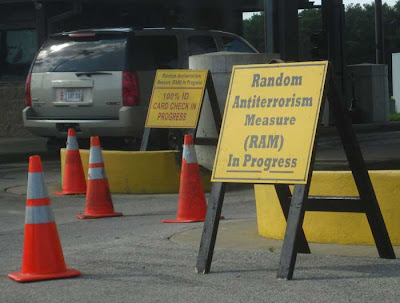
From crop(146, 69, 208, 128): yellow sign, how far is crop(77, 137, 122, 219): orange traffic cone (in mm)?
2723

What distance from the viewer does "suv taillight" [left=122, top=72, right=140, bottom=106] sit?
49.5ft

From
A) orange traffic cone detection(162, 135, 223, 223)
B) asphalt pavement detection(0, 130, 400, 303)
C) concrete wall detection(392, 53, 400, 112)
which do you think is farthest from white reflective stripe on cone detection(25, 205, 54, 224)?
concrete wall detection(392, 53, 400, 112)

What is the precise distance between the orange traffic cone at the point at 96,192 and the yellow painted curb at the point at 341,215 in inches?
94.0

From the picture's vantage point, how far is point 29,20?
26.1 meters

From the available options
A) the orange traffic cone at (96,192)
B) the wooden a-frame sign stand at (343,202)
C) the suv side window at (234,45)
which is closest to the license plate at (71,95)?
the suv side window at (234,45)

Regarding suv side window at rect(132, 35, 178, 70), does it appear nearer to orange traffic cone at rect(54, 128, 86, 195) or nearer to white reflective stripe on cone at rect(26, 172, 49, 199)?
orange traffic cone at rect(54, 128, 86, 195)

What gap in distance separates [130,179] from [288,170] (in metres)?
5.68

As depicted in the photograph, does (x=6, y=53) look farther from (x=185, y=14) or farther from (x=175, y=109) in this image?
(x=175, y=109)

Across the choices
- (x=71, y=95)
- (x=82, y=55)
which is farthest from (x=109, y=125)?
(x=82, y=55)

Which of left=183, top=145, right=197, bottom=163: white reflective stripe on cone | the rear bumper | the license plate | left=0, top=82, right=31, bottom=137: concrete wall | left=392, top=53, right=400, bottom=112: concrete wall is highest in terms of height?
the license plate

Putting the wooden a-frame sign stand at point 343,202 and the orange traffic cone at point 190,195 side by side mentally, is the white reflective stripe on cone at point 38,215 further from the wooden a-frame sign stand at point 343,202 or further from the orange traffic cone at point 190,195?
the orange traffic cone at point 190,195

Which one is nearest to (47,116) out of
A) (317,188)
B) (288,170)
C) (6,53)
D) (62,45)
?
(62,45)

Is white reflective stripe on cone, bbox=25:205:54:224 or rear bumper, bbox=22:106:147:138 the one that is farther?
rear bumper, bbox=22:106:147:138

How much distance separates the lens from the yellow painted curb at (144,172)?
12859 millimetres
